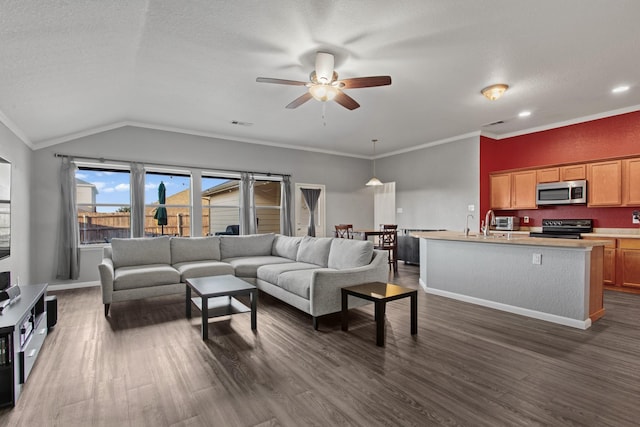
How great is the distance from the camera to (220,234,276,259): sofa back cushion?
5.43 meters

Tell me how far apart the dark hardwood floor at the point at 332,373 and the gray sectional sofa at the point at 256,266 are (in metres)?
0.36

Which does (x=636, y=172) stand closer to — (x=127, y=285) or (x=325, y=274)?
(x=325, y=274)

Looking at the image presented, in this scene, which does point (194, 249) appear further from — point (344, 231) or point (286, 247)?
point (344, 231)

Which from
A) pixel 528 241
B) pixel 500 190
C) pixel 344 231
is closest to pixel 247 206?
pixel 344 231

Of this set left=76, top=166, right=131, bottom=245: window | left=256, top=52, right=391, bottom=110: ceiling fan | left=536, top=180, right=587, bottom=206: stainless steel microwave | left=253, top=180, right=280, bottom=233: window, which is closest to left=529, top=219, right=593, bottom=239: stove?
left=536, top=180, right=587, bottom=206: stainless steel microwave

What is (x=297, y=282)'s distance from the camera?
12.1 feet

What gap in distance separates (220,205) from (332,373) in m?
5.08

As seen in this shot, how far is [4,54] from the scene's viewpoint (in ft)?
8.29

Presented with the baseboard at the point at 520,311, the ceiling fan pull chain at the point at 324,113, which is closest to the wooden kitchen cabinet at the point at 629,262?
the baseboard at the point at 520,311

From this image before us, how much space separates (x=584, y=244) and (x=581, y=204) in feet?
10.2

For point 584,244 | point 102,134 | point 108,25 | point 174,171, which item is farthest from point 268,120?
point 584,244

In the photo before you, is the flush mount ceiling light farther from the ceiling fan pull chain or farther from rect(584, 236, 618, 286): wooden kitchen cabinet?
rect(584, 236, 618, 286): wooden kitchen cabinet

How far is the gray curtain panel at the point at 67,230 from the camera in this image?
17.1 ft

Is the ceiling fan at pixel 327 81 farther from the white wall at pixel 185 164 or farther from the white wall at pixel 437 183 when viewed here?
the white wall at pixel 437 183
